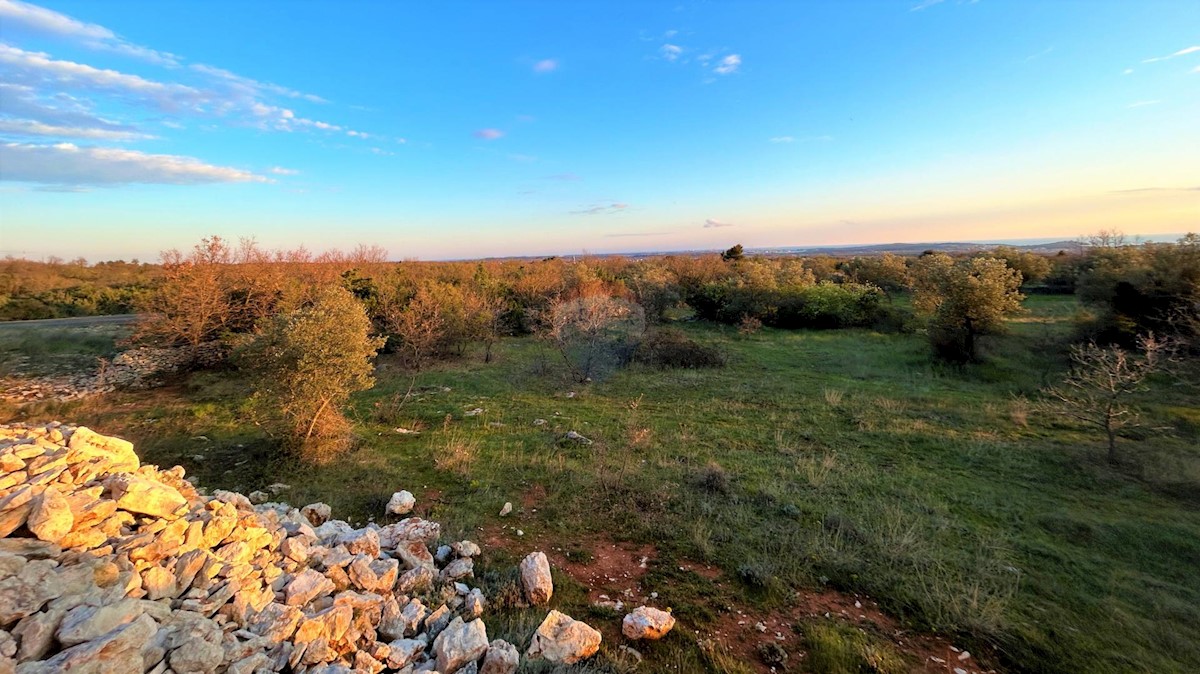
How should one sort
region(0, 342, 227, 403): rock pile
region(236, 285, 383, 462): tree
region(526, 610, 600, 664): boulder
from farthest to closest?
region(0, 342, 227, 403): rock pile
region(236, 285, 383, 462): tree
region(526, 610, 600, 664): boulder

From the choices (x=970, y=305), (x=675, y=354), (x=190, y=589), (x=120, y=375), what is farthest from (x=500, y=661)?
(x=970, y=305)

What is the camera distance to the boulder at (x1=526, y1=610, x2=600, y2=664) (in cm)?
395

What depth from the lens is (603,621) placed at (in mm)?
4656

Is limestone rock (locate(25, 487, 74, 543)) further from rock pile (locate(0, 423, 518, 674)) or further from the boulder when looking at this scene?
the boulder

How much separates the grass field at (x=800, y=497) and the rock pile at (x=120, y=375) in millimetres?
1464

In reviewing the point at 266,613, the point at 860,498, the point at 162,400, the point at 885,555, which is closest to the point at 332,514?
the point at 266,613

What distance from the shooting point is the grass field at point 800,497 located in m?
4.53

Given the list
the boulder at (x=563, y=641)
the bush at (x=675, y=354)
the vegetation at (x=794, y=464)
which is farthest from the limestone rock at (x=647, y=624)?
the bush at (x=675, y=354)

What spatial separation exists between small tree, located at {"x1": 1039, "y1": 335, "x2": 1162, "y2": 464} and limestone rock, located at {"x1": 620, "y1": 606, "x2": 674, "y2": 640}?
8.41 m

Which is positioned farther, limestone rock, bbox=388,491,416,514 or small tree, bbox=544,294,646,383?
small tree, bbox=544,294,646,383

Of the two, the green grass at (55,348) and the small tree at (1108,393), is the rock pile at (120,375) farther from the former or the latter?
the small tree at (1108,393)

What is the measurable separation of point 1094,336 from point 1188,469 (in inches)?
414

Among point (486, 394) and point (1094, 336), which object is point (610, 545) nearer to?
point (486, 394)

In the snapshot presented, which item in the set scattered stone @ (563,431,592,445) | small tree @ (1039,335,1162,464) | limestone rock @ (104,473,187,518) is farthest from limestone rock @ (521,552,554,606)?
small tree @ (1039,335,1162,464)
